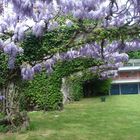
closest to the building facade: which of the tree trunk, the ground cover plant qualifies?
the tree trunk

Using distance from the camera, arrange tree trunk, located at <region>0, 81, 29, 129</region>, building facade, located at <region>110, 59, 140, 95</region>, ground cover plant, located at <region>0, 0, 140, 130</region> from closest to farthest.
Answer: ground cover plant, located at <region>0, 0, 140, 130</region> < tree trunk, located at <region>0, 81, 29, 129</region> < building facade, located at <region>110, 59, 140, 95</region>

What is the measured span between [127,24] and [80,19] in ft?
3.60

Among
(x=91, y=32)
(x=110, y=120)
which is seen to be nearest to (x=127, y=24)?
(x=91, y=32)

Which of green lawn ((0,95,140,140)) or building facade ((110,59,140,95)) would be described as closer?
green lawn ((0,95,140,140))

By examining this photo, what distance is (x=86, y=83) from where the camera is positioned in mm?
43531

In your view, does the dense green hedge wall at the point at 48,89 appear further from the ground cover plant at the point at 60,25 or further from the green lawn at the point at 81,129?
the ground cover plant at the point at 60,25

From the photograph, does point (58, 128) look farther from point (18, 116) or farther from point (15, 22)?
point (15, 22)

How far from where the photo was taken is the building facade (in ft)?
157

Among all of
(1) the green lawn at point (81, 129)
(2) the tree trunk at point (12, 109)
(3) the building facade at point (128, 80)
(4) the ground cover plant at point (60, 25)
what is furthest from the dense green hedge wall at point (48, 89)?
(3) the building facade at point (128, 80)

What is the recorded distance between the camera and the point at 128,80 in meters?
48.4

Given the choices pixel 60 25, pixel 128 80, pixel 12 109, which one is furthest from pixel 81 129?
pixel 128 80

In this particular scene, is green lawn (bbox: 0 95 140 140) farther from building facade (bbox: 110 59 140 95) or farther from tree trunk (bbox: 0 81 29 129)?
building facade (bbox: 110 59 140 95)

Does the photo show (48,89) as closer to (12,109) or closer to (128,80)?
(12,109)

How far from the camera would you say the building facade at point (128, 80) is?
47750mm
